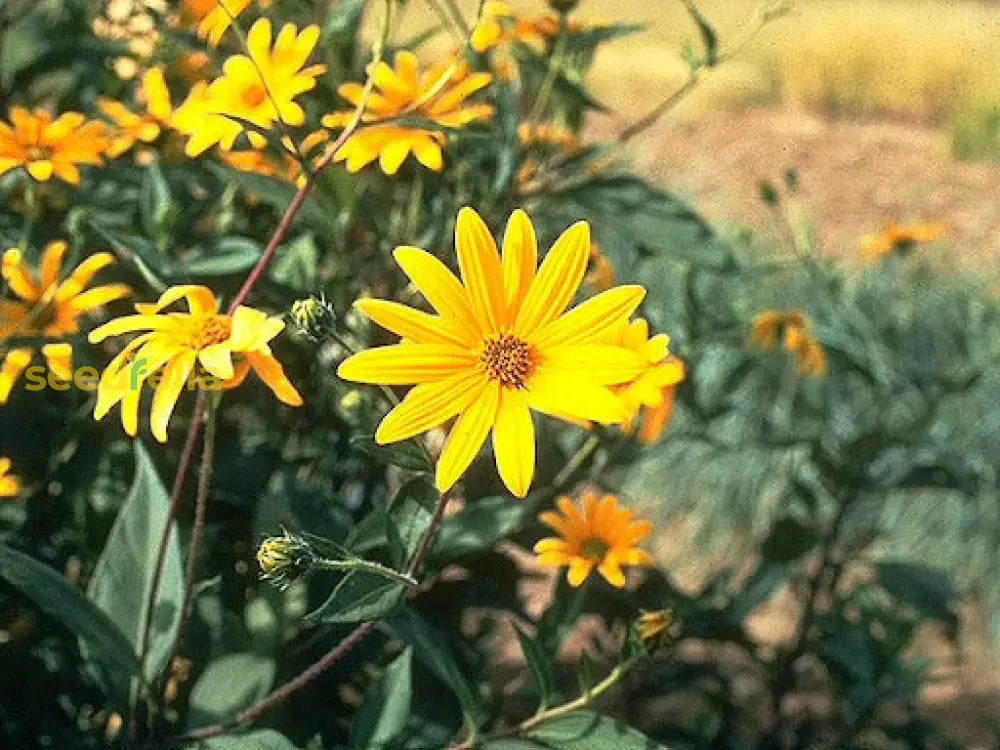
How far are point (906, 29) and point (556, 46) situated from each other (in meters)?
3.91

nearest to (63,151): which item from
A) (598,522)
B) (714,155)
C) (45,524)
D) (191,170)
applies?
(191,170)

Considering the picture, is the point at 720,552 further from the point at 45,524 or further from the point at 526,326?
the point at 526,326

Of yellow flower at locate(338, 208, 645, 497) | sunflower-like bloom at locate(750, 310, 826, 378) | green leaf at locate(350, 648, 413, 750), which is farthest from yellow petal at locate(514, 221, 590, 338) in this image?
sunflower-like bloom at locate(750, 310, 826, 378)

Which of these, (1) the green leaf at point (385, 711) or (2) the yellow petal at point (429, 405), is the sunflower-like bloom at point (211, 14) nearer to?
(2) the yellow petal at point (429, 405)

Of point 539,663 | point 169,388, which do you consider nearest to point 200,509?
point 169,388

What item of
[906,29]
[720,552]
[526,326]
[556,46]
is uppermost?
[906,29]

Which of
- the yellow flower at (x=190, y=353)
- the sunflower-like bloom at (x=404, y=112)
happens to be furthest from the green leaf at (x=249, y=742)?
the sunflower-like bloom at (x=404, y=112)

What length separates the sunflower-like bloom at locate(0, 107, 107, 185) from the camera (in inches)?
28.4

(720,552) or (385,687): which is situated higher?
(385,687)

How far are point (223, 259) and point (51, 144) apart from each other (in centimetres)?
11

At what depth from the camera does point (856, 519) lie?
1957 mm

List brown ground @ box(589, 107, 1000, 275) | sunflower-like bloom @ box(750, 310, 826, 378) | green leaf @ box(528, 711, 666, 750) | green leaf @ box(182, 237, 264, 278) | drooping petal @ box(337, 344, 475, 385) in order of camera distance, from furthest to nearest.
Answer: brown ground @ box(589, 107, 1000, 275)
sunflower-like bloom @ box(750, 310, 826, 378)
green leaf @ box(182, 237, 264, 278)
green leaf @ box(528, 711, 666, 750)
drooping petal @ box(337, 344, 475, 385)

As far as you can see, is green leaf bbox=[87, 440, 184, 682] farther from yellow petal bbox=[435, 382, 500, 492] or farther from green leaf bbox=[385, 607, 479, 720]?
yellow petal bbox=[435, 382, 500, 492]

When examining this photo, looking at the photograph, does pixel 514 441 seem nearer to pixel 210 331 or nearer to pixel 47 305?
pixel 210 331
